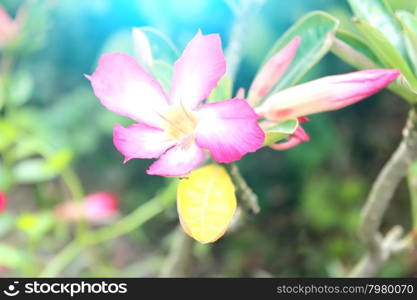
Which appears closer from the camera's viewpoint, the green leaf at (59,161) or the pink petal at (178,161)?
the pink petal at (178,161)

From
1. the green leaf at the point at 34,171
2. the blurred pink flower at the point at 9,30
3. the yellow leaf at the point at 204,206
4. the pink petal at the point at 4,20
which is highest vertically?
the blurred pink flower at the point at 9,30

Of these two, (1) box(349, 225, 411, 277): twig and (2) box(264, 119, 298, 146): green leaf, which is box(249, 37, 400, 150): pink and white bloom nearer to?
(2) box(264, 119, 298, 146): green leaf

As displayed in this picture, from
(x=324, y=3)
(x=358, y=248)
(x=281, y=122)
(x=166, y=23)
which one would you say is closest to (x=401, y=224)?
(x=358, y=248)

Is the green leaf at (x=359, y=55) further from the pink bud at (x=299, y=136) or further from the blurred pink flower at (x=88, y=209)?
the blurred pink flower at (x=88, y=209)

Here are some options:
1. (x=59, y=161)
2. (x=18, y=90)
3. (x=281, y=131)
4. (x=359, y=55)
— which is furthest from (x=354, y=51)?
(x=18, y=90)

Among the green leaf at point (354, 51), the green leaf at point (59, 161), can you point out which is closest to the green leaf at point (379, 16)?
the green leaf at point (354, 51)

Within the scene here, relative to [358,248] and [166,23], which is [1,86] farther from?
[358,248]

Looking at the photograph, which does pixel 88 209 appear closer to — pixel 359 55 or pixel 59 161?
pixel 59 161
